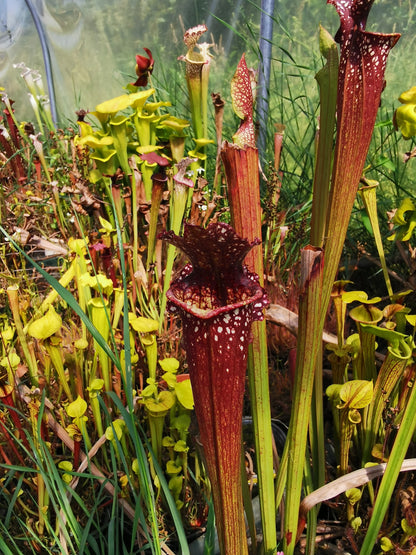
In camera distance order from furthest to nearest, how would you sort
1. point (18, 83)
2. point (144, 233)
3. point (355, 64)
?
point (18, 83), point (144, 233), point (355, 64)

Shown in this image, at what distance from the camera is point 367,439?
38.0 inches

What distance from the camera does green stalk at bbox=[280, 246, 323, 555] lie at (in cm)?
55

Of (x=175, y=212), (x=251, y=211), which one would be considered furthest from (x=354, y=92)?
(x=175, y=212)

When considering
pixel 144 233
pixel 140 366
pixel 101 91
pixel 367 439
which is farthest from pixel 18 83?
pixel 367 439

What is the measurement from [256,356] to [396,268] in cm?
125

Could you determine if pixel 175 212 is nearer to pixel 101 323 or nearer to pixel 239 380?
pixel 101 323

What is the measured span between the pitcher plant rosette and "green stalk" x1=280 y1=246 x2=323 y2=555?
2.7 inches

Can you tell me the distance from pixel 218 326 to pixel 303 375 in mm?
181

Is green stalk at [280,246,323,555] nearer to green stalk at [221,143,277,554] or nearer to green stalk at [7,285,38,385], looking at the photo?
green stalk at [221,143,277,554]

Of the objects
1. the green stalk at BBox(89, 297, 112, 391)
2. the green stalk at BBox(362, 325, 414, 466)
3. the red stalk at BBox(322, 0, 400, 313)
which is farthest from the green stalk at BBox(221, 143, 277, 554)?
the green stalk at BBox(89, 297, 112, 391)

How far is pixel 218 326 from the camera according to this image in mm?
514

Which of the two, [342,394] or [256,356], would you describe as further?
[342,394]

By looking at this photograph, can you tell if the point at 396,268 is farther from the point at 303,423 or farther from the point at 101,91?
the point at 101,91

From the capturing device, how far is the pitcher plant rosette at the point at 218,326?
50 centimetres
